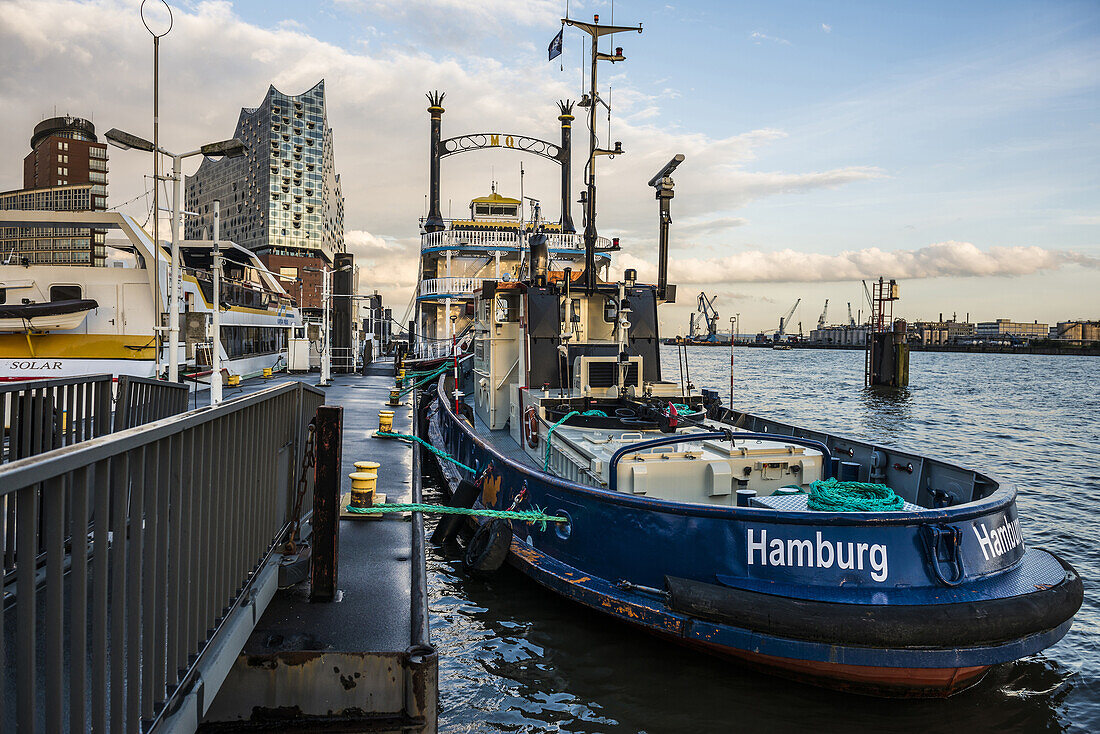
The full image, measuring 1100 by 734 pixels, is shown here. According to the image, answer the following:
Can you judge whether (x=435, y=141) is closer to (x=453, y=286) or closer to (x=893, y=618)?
(x=453, y=286)

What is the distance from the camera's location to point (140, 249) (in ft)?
69.9

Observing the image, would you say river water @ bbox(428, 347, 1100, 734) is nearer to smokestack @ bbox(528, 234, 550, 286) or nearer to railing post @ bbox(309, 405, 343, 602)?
railing post @ bbox(309, 405, 343, 602)

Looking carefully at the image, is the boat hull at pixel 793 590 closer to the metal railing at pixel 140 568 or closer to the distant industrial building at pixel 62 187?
the metal railing at pixel 140 568

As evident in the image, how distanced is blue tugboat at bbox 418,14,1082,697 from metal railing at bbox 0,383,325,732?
13.7ft

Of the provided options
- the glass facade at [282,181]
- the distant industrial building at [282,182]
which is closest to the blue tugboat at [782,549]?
the distant industrial building at [282,182]

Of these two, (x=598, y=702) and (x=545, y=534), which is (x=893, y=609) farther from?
(x=545, y=534)

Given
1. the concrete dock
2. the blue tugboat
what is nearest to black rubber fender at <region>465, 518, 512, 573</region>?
the blue tugboat

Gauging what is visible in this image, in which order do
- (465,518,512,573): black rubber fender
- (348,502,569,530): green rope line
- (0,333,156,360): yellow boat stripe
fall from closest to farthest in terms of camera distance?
(348,502,569,530): green rope line → (465,518,512,573): black rubber fender → (0,333,156,360): yellow boat stripe

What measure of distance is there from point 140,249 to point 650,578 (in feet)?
68.5

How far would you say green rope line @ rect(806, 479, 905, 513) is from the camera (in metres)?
6.82

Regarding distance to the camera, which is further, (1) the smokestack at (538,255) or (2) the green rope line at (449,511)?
(1) the smokestack at (538,255)

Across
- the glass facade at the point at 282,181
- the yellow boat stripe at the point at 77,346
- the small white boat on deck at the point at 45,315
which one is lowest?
the yellow boat stripe at the point at 77,346

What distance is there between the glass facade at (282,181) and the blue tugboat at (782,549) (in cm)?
13655

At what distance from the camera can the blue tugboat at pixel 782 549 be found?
626 cm
